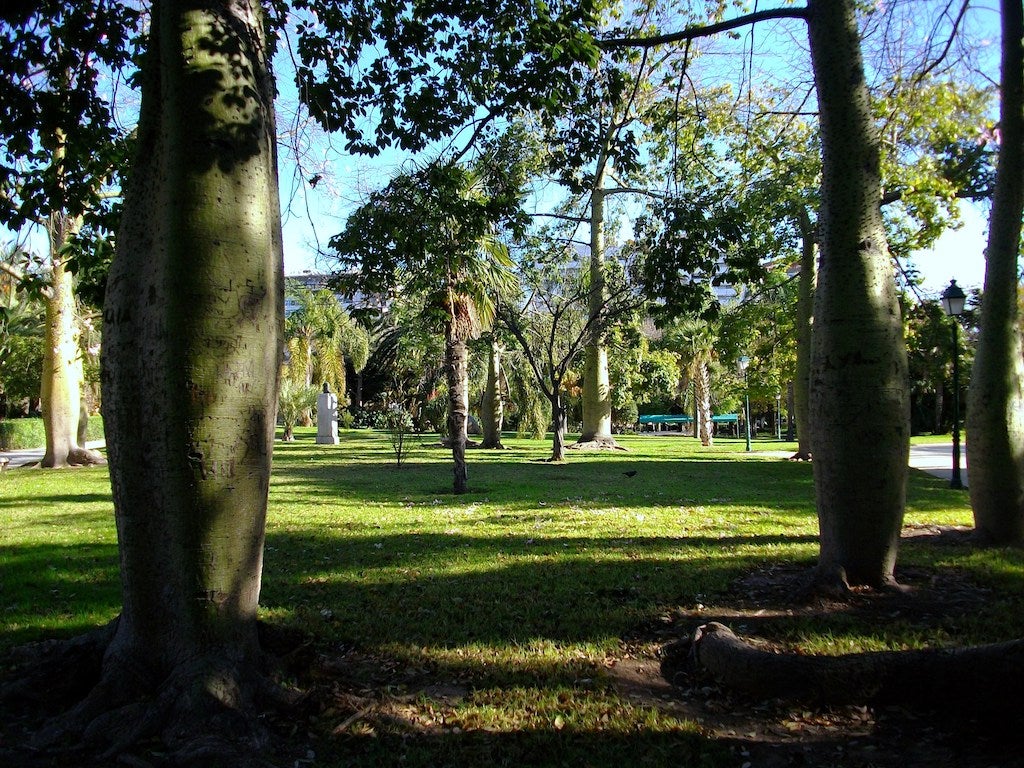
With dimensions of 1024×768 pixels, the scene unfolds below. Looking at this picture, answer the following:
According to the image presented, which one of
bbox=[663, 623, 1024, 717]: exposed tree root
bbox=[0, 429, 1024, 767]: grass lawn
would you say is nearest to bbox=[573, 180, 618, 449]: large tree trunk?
bbox=[0, 429, 1024, 767]: grass lawn

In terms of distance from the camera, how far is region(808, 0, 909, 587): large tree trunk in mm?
5012

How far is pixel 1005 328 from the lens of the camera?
6.43 m

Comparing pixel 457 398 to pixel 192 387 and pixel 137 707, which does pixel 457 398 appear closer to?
pixel 192 387

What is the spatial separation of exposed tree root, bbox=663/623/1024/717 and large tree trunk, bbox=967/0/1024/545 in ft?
12.9

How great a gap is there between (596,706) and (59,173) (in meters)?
5.90

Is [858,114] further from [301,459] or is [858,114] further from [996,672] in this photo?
[301,459]

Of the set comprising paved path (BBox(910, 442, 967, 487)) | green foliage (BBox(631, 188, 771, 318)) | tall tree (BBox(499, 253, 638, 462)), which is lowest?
paved path (BBox(910, 442, 967, 487))

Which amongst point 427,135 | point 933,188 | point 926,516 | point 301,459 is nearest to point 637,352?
point 301,459

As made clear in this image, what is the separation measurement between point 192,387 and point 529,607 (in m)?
3.05

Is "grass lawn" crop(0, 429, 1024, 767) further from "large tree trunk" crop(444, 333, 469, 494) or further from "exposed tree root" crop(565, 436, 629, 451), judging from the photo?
"exposed tree root" crop(565, 436, 629, 451)

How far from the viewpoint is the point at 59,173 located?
19.5 feet

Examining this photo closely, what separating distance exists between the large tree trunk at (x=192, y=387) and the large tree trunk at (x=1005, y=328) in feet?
20.8

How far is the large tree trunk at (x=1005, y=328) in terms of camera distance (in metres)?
6.41

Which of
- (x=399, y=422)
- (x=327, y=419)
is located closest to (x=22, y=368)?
(x=327, y=419)
